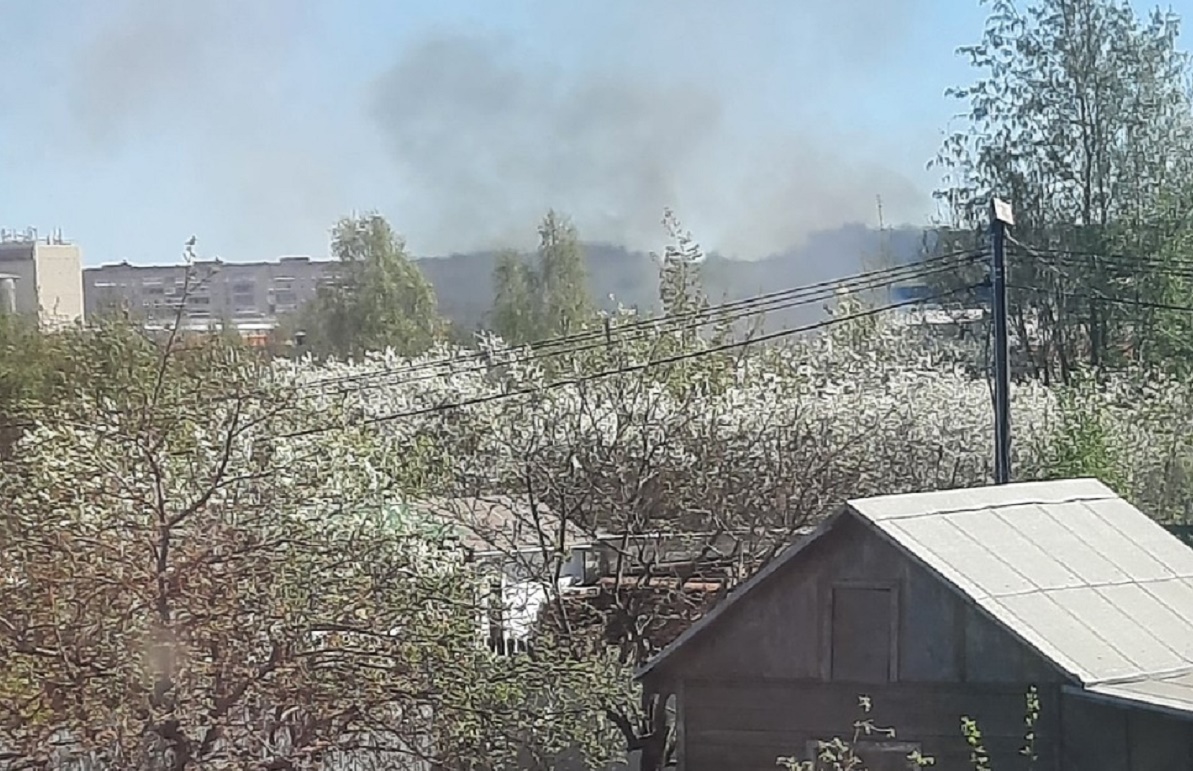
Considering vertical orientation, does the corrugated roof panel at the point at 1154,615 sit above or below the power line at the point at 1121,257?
below

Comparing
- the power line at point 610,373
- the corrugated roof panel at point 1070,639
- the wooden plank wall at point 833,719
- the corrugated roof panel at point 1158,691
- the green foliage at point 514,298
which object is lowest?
the wooden plank wall at point 833,719

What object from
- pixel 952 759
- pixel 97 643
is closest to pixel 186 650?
pixel 97 643

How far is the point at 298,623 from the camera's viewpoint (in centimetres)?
770

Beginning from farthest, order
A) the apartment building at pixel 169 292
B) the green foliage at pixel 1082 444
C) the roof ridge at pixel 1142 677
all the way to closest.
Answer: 1. the green foliage at pixel 1082 444
2. the apartment building at pixel 169 292
3. the roof ridge at pixel 1142 677

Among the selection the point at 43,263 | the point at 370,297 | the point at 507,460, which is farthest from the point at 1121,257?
the point at 43,263

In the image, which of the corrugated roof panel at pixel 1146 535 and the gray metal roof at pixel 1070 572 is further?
the corrugated roof panel at pixel 1146 535

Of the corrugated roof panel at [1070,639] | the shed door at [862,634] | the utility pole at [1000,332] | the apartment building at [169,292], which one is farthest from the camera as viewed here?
the utility pole at [1000,332]

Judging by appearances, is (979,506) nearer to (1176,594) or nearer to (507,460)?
(1176,594)

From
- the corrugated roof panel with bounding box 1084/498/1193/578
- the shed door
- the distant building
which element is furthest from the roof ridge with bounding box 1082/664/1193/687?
the distant building

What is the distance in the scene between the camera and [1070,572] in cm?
784

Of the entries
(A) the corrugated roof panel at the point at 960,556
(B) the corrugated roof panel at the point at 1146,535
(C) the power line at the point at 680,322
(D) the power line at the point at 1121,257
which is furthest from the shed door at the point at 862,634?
(D) the power line at the point at 1121,257

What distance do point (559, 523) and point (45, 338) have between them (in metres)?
6.32

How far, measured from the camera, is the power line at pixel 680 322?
17734mm

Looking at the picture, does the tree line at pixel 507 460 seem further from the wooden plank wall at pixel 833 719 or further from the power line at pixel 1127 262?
the wooden plank wall at pixel 833 719
